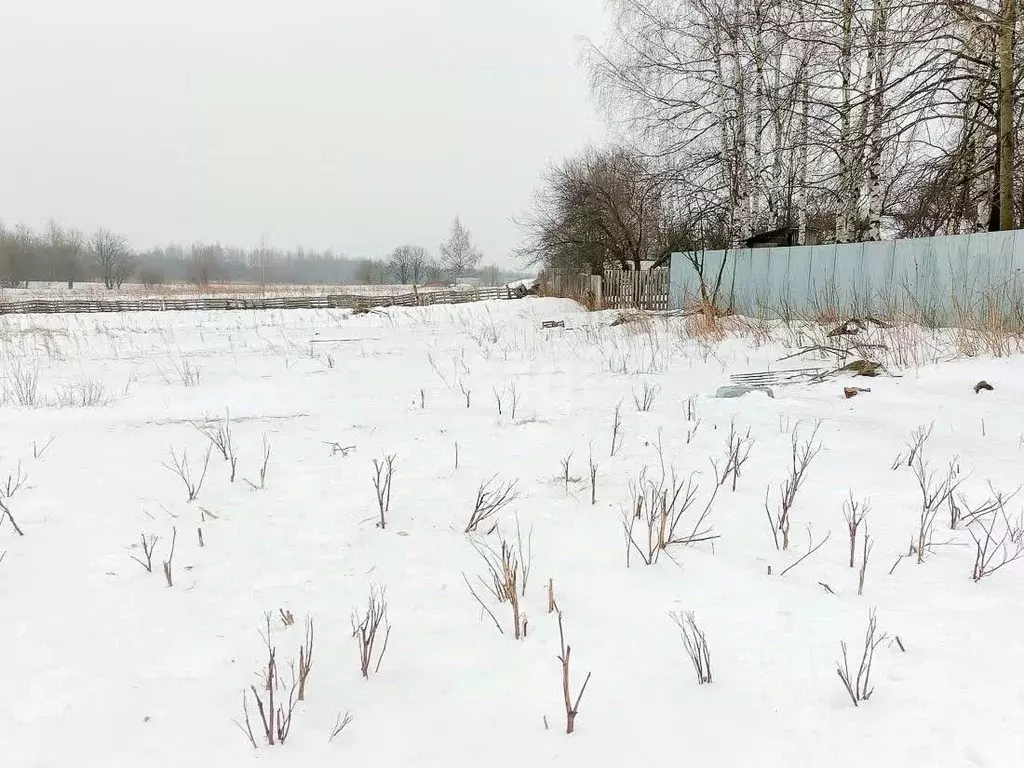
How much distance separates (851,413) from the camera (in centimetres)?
376

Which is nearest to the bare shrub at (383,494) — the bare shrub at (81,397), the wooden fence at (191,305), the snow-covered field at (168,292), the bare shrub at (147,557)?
the bare shrub at (147,557)

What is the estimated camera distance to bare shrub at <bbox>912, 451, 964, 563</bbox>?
6.14ft

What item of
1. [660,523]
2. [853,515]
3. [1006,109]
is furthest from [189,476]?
[1006,109]

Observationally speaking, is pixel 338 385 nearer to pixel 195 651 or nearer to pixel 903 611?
pixel 195 651

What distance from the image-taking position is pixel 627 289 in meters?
18.7

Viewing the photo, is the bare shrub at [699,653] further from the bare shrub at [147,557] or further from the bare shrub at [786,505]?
the bare shrub at [147,557]

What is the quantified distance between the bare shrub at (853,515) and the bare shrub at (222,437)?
2.66m

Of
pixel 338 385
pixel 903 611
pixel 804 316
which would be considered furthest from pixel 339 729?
pixel 804 316

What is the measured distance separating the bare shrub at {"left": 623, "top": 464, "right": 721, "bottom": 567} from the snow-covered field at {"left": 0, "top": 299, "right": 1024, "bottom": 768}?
3cm

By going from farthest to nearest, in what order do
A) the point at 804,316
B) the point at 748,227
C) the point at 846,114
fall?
the point at 748,227
the point at 846,114
the point at 804,316

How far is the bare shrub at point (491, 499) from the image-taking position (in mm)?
2164

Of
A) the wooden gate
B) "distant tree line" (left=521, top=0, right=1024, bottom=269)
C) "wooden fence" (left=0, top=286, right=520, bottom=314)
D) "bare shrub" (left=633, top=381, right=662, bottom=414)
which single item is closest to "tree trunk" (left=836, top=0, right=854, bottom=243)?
"distant tree line" (left=521, top=0, right=1024, bottom=269)

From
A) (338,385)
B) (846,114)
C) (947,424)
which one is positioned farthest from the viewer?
(846,114)

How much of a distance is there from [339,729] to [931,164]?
474 inches
